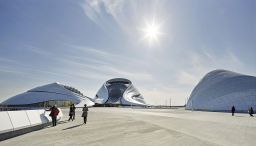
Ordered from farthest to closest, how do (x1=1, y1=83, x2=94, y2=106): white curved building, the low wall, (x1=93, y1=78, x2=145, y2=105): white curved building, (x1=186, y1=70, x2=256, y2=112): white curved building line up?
(x1=93, y1=78, x2=145, y2=105): white curved building
(x1=1, y1=83, x2=94, y2=106): white curved building
(x1=186, y1=70, x2=256, y2=112): white curved building
the low wall

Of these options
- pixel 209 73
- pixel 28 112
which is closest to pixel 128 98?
pixel 209 73

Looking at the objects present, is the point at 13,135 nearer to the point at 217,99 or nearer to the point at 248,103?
the point at 248,103

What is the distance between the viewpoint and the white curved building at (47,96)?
86938mm

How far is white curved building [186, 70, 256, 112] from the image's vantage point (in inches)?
1954

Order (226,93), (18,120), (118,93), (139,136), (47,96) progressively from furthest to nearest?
(118,93), (47,96), (226,93), (18,120), (139,136)

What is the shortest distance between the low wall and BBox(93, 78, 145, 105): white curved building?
10296 centimetres

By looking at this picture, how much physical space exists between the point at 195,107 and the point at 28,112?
52.2 metres

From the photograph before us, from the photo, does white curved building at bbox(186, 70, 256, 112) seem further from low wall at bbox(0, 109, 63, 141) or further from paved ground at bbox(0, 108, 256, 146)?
low wall at bbox(0, 109, 63, 141)

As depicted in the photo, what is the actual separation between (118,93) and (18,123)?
429ft

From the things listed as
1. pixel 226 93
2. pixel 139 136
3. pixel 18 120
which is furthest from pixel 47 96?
pixel 139 136

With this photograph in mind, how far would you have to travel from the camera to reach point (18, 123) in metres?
12.6

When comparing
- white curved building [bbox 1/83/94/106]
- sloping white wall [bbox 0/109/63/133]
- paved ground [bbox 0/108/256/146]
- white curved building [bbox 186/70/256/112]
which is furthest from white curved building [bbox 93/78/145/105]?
paved ground [bbox 0/108/256/146]

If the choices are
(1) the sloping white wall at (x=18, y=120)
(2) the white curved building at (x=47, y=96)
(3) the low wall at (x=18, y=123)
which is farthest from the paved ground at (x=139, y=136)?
(2) the white curved building at (x=47, y=96)

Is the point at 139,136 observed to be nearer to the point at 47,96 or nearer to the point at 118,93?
the point at 47,96
